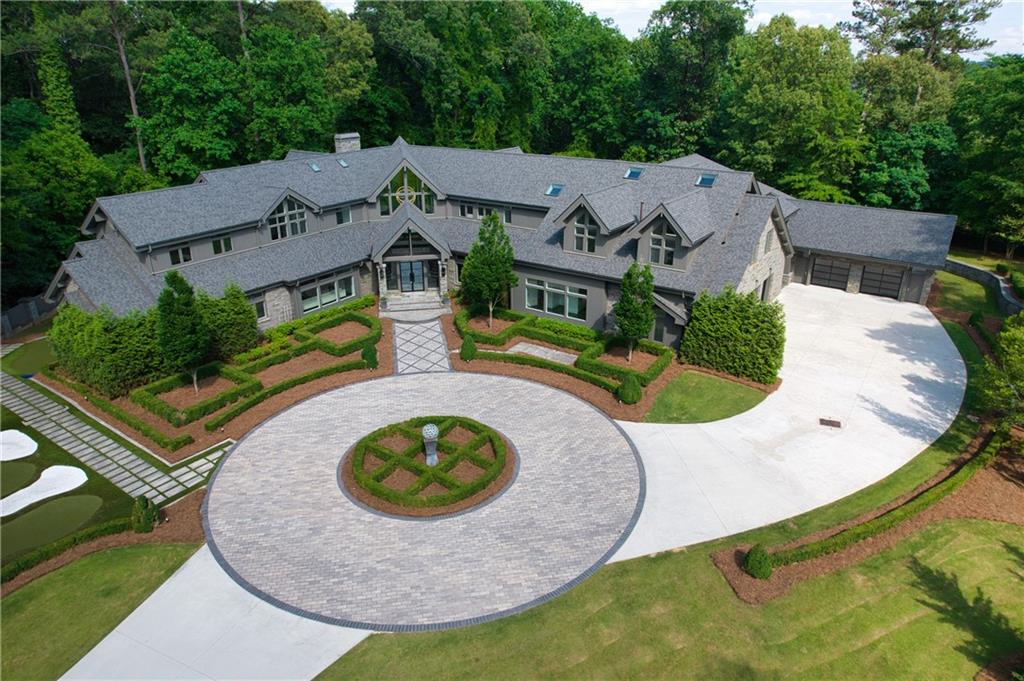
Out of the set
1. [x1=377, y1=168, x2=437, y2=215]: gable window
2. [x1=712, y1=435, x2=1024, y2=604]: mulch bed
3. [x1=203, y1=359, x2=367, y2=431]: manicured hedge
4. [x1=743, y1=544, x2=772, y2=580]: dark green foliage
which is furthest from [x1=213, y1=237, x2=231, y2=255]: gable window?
[x1=743, y1=544, x2=772, y2=580]: dark green foliage

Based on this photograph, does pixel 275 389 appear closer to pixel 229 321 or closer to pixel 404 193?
pixel 229 321

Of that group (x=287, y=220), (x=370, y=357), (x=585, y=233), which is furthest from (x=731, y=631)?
(x=287, y=220)

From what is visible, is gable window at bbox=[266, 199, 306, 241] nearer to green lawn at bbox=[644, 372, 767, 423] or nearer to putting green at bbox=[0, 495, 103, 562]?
putting green at bbox=[0, 495, 103, 562]

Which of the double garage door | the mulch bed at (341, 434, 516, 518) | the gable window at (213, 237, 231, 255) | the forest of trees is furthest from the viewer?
the forest of trees

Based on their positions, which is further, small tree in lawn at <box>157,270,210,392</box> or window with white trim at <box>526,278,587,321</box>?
window with white trim at <box>526,278,587,321</box>

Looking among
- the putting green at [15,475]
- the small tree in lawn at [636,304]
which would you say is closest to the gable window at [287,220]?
the putting green at [15,475]

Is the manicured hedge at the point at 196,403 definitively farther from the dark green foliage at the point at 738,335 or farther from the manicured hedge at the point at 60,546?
the dark green foliage at the point at 738,335
